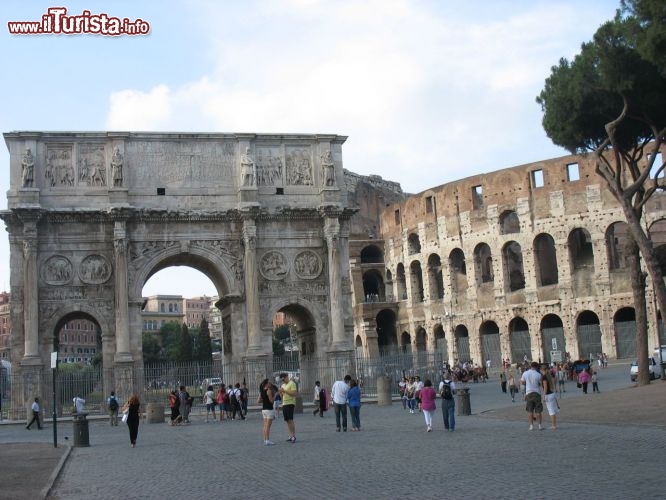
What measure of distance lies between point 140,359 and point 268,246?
5.84 m

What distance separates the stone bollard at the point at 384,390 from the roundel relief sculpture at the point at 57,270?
1084 centimetres

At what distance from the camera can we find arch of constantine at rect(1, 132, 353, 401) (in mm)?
28359

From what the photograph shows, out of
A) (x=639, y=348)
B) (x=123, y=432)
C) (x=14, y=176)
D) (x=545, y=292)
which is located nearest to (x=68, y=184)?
(x=14, y=176)

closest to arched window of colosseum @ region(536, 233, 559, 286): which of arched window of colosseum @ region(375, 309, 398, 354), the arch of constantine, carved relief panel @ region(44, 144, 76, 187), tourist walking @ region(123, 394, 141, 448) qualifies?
arched window of colosseum @ region(375, 309, 398, 354)

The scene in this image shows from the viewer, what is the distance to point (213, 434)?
1931 cm

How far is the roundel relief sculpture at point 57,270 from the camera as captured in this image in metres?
28.7

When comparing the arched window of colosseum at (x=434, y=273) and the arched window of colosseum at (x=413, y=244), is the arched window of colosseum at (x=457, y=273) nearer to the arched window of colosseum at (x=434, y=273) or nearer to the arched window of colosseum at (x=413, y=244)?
the arched window of colosseum at (x=434, y=273)

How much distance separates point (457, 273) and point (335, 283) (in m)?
24.4

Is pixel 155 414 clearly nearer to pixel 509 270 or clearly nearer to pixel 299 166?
pixel 299 166

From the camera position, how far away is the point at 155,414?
1013 inches

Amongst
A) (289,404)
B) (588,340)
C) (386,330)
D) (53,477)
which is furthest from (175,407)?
(386,330)

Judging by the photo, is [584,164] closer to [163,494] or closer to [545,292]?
[545,292]

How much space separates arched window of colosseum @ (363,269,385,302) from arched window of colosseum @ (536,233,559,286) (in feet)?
40.3

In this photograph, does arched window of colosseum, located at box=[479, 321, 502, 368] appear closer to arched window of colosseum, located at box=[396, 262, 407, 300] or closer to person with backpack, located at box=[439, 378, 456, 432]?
arched window of colosseum, located at box=[396, 262, 407, 300]
